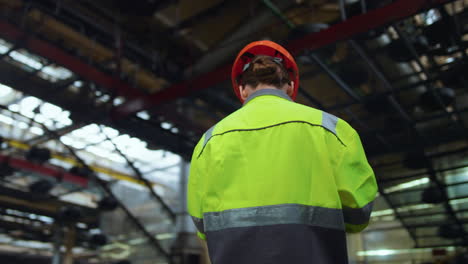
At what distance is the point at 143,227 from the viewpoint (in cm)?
1138

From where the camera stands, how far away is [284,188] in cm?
132

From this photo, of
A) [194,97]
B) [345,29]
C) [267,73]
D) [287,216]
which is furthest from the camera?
[194,97]

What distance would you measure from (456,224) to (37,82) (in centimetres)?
948

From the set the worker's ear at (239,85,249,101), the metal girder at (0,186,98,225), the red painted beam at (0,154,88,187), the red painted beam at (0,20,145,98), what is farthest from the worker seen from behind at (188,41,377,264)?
the metal girder at (0,186,98,225)

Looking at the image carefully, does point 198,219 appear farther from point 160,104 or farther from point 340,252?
point 160,104

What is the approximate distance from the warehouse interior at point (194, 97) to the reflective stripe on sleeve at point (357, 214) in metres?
4.64

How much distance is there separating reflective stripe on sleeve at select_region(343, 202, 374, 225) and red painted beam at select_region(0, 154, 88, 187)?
36.9ft

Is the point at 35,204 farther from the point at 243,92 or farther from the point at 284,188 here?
the point at 284,188

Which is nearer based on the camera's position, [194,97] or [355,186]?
[355,186]

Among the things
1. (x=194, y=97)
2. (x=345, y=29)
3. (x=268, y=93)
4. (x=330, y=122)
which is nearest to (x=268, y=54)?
(x=268, y=93)

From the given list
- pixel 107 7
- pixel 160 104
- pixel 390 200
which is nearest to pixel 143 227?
pixel 160 104

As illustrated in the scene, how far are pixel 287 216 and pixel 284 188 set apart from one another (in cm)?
9

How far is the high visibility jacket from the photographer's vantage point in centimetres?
127

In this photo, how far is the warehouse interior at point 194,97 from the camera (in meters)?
6.62
